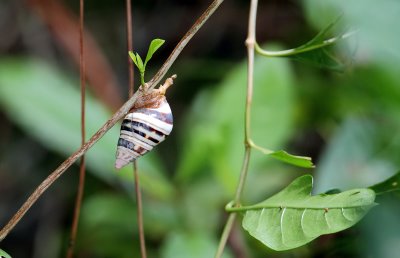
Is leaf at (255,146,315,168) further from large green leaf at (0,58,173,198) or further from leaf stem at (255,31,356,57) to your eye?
large green leaf at (0,58,173,198)

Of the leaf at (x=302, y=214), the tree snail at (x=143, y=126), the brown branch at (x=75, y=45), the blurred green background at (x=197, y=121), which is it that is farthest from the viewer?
the brown branch at (x=75, y=45)

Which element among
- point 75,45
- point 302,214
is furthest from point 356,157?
point 75,45

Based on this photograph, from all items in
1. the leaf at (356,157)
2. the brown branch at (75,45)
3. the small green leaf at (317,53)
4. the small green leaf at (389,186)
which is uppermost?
the brown branch at (75,45)

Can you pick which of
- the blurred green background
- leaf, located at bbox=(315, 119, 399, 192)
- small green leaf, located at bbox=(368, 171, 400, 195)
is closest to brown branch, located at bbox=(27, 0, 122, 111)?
the blurred green background

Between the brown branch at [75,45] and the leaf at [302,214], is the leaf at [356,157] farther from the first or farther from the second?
the brown branch at [75,45]

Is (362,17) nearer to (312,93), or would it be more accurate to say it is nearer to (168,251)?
(168,251)

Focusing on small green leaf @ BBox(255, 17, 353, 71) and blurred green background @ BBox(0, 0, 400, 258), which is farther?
blurred green background @ BBox(0, 0, 400, 258)

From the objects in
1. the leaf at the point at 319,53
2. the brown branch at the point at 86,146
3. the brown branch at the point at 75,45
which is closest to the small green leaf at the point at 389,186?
the leaf at the point at 319,53
